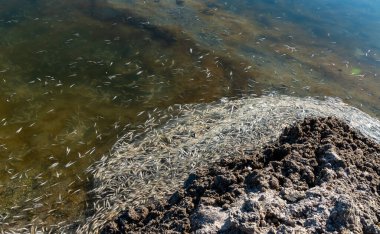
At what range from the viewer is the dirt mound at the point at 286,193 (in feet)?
18.5

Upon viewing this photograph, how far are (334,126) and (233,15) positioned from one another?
11.6 metres

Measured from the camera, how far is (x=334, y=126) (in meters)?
8.28

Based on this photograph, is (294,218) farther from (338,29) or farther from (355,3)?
(355,3)

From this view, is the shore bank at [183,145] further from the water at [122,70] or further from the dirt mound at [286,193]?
the dirt mound at [286,193]

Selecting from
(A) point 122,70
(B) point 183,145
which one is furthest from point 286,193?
(A) point 122,70

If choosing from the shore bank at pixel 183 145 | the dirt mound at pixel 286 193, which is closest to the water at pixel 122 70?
the shore bank at pixel 183 145

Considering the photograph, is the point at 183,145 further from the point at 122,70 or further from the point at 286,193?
the point at 122,70

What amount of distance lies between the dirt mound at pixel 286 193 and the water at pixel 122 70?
222cm

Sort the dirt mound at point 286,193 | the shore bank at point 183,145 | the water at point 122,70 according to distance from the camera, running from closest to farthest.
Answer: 1. the dirt mound at point 286,193
2. the shore bank at point 183,145
3. the water at point 122,70

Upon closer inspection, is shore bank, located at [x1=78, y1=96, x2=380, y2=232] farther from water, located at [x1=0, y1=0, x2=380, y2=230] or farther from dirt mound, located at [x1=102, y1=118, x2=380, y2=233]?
dirt mound, located at [x1=102, y1=118, x2=380, y2=233]

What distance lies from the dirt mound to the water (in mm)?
2218

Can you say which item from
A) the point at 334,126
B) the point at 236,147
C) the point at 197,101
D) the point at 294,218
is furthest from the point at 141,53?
the point at 294,218

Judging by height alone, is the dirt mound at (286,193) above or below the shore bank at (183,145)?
above

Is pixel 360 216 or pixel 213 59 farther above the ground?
pixel 360 216
